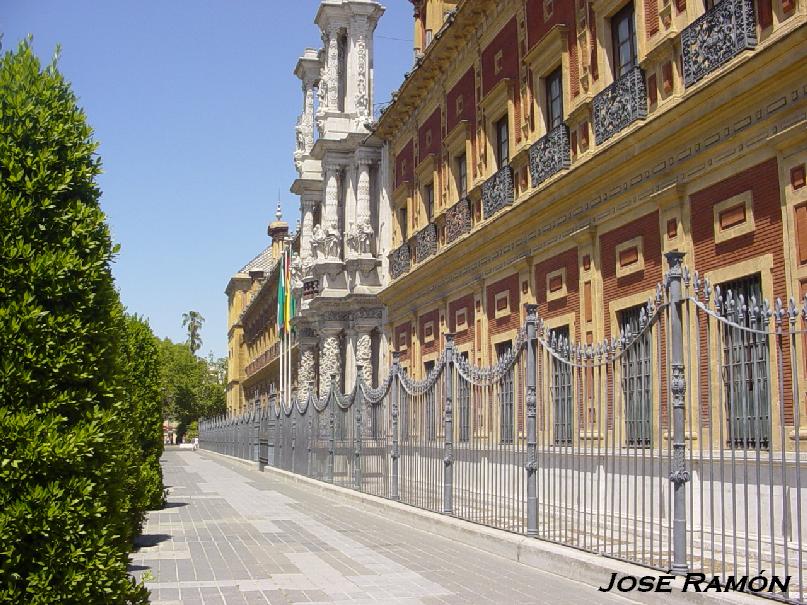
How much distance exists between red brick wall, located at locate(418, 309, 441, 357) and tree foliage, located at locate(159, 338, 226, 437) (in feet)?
211

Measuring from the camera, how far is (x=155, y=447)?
12297mm

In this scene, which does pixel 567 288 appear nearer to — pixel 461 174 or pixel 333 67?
pixel 461 174

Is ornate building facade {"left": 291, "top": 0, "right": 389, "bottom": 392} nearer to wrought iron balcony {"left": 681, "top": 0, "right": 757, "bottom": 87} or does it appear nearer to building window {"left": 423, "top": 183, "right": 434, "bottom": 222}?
building window {"left": 423, "top": 183, "right": 434, "bottom": 222}

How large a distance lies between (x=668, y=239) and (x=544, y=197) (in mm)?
3729

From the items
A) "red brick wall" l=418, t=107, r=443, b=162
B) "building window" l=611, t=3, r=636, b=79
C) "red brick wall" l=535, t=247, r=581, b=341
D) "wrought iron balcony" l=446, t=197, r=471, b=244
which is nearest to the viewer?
"building window" l=611, t=3, r=636, b=79

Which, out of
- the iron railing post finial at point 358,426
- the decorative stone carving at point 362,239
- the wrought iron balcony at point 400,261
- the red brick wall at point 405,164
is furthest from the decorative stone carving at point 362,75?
the iron railing post finial at point 358,426

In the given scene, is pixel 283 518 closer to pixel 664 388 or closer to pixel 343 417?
pixel 343 417

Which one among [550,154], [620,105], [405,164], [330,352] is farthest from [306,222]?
[620,105]

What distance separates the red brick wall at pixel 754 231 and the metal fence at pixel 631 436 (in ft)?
1.08

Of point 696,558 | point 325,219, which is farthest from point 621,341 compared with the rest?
point 325,219

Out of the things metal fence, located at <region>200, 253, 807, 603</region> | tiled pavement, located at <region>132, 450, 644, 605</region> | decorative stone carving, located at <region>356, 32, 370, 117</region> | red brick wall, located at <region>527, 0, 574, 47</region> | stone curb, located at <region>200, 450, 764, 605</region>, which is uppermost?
decorative stone carving, located at <region>356, 32, 370, 117</region>

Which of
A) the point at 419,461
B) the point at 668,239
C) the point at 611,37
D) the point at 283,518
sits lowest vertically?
the point at 283,518

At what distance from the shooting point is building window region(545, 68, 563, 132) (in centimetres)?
1581

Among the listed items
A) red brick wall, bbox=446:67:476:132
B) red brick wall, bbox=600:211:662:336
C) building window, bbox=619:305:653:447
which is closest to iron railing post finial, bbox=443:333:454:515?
red brick wall, bbox=600:211:662:336
